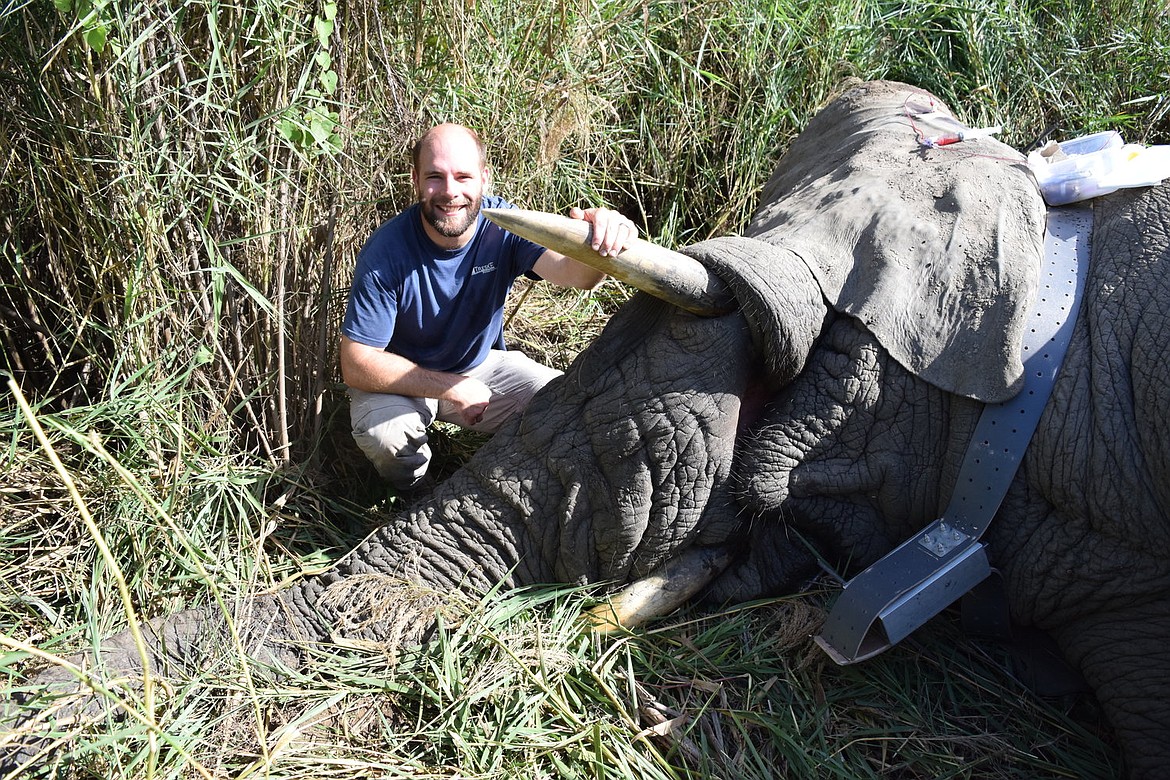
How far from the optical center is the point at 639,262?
2.87 metres

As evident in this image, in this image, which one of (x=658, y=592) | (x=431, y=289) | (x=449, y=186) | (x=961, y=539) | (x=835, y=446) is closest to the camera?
(x=961, y=539)

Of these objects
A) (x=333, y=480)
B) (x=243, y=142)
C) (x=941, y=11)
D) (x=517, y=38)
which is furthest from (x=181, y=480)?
(x=941, y=11)

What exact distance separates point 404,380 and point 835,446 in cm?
145

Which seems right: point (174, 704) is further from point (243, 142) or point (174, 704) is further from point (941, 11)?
point (941, 11)

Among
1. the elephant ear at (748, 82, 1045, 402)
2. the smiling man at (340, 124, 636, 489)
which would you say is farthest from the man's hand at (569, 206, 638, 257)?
the smiling man at (340, 124, 636, 489)

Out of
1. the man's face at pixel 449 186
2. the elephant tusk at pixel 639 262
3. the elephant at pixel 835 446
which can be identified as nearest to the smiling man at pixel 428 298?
the man's face at pixel 449 186

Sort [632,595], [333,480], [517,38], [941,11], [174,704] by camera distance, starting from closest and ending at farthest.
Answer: [174,704] → [632,595] → [333,480] → [517,38] → [941,11]

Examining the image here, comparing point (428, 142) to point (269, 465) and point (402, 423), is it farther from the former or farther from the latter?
Result: point (269, 465)

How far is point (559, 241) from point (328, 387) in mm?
1454

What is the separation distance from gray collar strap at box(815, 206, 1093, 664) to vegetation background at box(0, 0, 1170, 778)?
0.79ft

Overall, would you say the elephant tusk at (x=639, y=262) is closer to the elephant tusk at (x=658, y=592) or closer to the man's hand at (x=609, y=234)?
the man's hand at (x=609, y=234)

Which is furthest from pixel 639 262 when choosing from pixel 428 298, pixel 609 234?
pixel 428 298

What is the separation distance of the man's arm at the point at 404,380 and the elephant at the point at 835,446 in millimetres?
413

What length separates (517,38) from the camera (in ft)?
15.6
